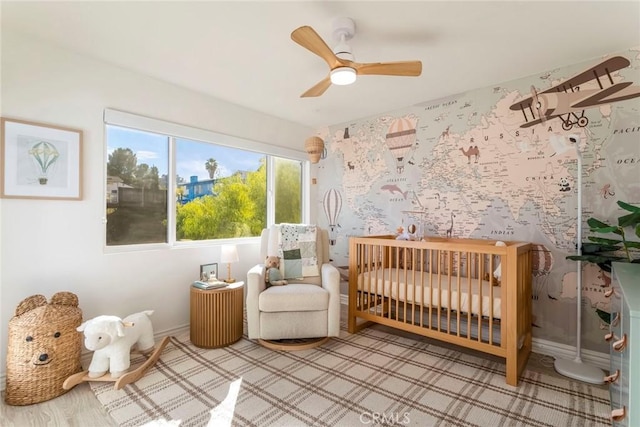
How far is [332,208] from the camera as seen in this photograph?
412cm

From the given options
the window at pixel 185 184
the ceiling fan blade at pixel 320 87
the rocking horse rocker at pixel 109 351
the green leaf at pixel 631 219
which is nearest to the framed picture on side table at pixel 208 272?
the window at pixel 185 184

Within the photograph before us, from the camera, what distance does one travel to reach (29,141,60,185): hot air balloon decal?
6.89 ft

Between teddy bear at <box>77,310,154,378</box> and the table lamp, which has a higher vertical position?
the table lamp

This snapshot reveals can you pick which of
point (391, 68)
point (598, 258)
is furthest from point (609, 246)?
point (391, 68)

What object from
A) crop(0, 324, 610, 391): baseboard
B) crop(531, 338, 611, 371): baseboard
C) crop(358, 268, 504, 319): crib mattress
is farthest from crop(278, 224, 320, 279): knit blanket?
crop(531, 338, 611, 371): baseboard

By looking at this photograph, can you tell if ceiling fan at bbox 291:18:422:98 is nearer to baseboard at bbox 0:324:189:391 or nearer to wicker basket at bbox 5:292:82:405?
wicker basket at bbox 5:292:82:405

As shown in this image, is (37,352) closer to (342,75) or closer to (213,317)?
(213,317)

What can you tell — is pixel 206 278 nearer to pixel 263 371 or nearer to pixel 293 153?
pixel 263 371

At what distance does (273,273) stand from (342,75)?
71.8 inches

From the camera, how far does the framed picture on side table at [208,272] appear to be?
9.29ft

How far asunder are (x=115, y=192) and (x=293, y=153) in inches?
82.0

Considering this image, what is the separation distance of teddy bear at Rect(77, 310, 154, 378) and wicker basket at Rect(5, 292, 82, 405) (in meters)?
0.13

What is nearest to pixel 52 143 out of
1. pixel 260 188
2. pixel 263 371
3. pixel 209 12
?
pixel 209 12

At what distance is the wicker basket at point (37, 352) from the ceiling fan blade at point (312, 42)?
229 centimetres
